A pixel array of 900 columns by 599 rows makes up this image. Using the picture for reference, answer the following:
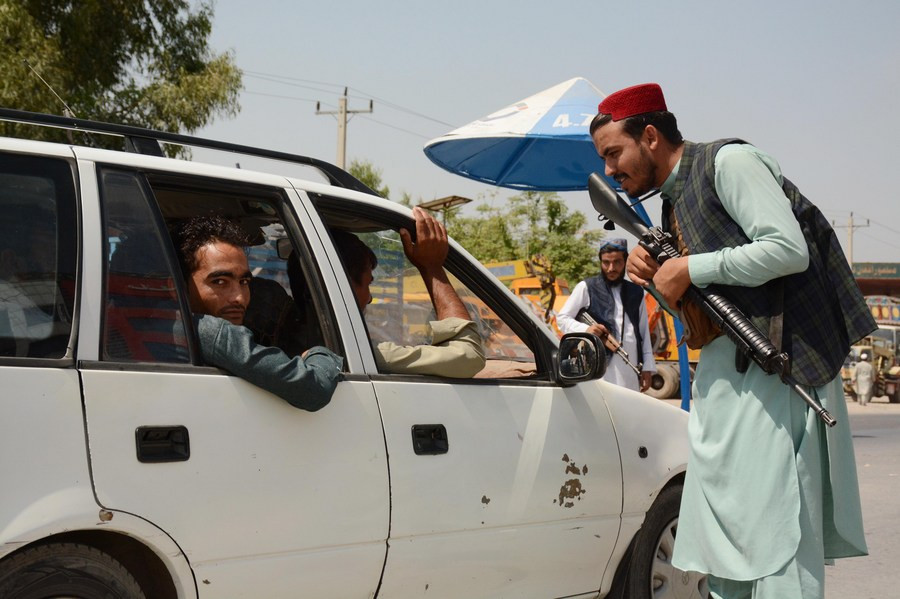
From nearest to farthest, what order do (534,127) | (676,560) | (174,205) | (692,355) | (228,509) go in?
(228,509) → (676,560) → (174,205) → (534,127) → (692,355)

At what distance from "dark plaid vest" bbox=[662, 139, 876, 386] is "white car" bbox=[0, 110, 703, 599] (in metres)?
0.82

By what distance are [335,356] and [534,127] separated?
535 centimetres

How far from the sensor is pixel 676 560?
3.11 m

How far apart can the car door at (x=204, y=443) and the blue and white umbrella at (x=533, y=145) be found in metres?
5.30

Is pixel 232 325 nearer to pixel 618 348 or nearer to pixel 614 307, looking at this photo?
pixel 618 348

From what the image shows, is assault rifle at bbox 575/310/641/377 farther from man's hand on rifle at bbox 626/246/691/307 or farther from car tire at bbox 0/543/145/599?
car tire at bbox 0/543/145/599

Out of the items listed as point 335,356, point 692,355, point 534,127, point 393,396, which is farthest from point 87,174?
point 692,355

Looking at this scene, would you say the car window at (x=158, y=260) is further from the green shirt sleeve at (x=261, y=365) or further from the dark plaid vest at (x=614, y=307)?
the dark plaid vest at (x=614, y=307)

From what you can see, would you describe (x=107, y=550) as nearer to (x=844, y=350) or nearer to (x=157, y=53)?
(x=844, y=350)

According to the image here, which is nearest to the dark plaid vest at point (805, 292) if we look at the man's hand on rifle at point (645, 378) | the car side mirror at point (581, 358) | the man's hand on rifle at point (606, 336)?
the car side mirror at point (581, 358)

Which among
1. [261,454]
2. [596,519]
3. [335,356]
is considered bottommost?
[596,519]

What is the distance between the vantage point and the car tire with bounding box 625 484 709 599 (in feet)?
13.0

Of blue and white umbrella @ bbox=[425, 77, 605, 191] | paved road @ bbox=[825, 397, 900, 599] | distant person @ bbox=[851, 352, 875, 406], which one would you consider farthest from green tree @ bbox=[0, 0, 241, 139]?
distant person @ bbox=[851, 352, 875, 406]

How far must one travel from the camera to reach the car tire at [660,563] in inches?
156
